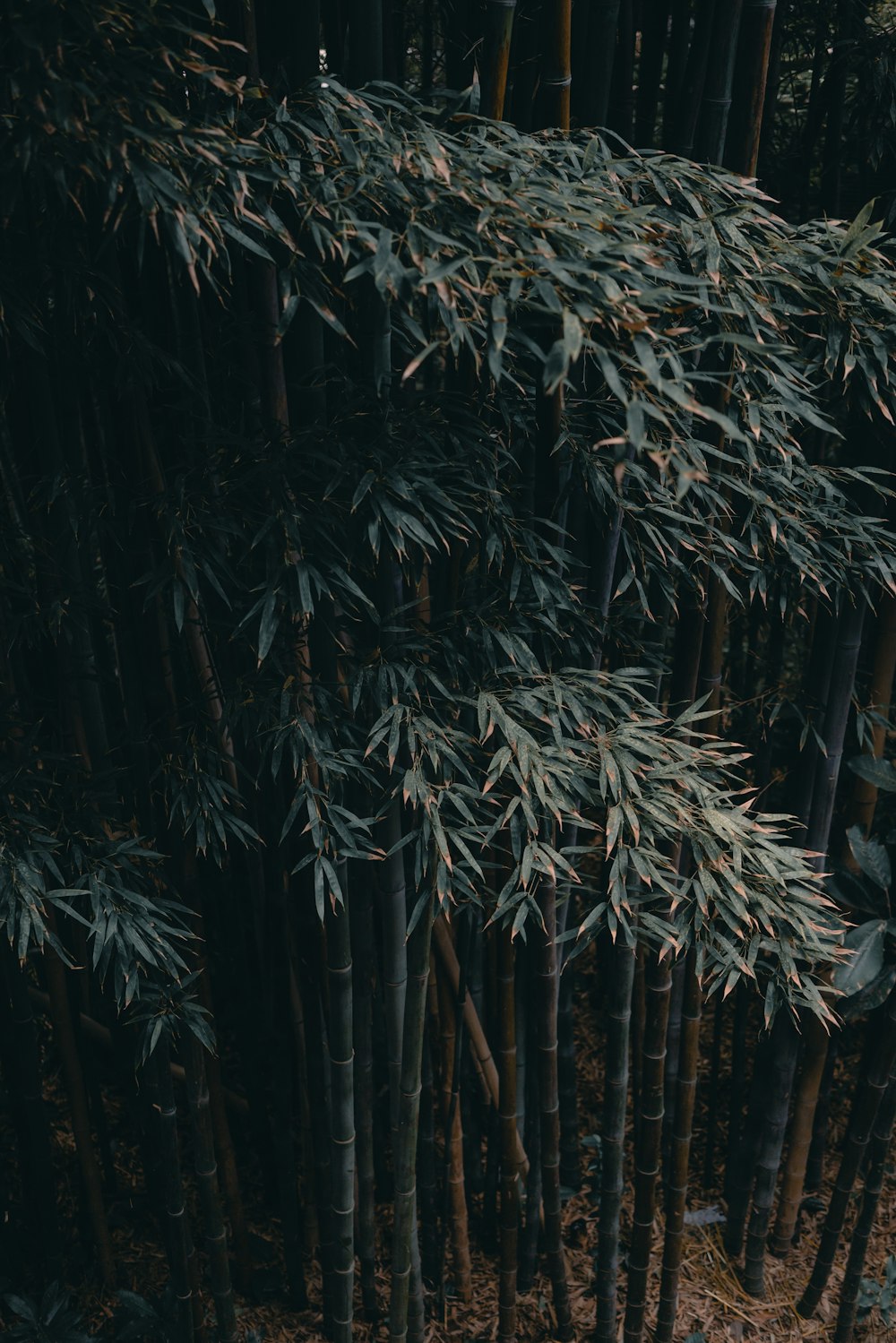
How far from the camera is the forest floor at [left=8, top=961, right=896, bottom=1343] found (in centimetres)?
338

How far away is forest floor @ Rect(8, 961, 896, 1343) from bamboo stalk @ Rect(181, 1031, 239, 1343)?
0.22 meters

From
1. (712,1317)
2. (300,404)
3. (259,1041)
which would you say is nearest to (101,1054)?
(259,1041)

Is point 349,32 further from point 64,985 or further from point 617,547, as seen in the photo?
point 64,985

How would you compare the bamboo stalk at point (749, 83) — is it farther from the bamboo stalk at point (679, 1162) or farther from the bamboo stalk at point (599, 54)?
the bamboo stalk at point (679, 1162)

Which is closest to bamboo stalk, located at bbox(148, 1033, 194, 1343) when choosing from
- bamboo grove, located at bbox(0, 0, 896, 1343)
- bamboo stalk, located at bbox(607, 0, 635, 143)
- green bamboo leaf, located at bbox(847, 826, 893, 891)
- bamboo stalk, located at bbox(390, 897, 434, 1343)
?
bamboo grove, located at bbox(0, 0, 896, 1343)

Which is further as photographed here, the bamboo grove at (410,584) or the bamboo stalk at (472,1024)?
the bamboo stalk at (472,1024)

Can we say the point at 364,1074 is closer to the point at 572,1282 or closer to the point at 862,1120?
the point at 572,1282

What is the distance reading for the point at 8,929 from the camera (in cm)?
215

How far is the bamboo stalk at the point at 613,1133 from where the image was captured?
292 cm

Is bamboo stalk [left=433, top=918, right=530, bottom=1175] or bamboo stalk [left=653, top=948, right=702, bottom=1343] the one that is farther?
bamboo stalk [left=653, top=948, right=702, bottom=1343]

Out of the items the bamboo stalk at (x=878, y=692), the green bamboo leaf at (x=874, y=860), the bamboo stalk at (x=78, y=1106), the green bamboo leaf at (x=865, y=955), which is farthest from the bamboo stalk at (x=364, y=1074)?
the bamboo stalk at (x=878, y=692)

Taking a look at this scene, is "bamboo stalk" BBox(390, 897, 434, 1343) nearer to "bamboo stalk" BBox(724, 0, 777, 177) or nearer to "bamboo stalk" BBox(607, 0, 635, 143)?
"bamboo stalk" BBox(724, 0, 777, 177)

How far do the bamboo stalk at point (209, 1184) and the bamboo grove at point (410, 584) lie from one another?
0.01 metres

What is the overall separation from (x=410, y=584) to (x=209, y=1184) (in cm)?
175
